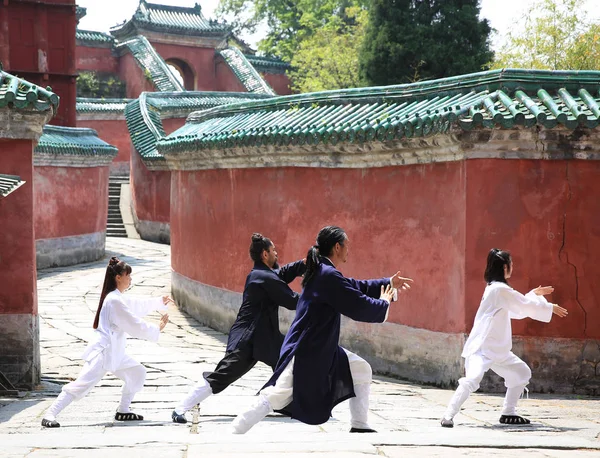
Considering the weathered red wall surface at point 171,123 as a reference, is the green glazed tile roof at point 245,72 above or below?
above

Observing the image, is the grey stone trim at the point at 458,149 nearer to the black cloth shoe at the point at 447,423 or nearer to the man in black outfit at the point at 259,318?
the man in black outfit at the point at 259,318

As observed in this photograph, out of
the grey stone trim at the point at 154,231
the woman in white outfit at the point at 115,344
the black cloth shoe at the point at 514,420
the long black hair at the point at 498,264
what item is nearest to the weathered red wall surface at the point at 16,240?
the woman in white outfit at the point at 115,344

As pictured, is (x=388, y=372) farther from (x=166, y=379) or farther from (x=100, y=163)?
(x=100, y=163)

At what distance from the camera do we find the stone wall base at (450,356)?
31.8ft

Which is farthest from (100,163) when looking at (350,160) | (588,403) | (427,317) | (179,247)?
(588,403)

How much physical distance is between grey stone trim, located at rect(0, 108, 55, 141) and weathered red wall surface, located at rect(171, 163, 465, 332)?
11.4 feet

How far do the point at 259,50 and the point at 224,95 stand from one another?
14.6 meters

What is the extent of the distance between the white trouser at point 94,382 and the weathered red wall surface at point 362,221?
350cm

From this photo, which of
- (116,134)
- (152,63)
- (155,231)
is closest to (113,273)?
(155,231)

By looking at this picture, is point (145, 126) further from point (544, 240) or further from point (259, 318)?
point (259, 318)

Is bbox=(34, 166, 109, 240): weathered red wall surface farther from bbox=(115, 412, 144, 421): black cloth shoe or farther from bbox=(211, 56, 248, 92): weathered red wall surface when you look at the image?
bbox=(211, 56, 248, 92): weathered red wall surface

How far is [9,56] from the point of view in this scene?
75.9ft

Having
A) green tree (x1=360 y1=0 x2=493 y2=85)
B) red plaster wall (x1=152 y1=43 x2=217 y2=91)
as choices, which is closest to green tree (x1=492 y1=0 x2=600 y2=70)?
green tree (x1=360 y1=0 x2=493 y2=85)

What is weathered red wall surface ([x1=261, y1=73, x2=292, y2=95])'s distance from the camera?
3962 cm
